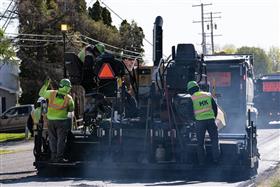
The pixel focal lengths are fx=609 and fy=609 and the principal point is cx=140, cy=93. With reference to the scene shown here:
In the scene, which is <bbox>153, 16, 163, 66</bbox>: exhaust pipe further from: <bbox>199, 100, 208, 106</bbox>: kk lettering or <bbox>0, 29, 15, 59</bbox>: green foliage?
<bbox>0, 29, 15, 59</bbox>: green foliage

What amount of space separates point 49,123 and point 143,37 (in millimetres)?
45067

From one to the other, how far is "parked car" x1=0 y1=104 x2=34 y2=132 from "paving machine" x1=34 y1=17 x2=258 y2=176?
21418 mm

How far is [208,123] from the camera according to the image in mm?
12680

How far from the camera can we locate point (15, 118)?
35.2m

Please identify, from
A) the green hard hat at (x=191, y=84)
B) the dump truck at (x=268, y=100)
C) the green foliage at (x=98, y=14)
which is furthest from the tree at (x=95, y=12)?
the green hard hat at (x=191, y=84)

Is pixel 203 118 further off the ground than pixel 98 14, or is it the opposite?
pixel 98 14

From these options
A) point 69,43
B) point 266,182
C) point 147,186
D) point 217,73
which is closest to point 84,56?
point 147,186

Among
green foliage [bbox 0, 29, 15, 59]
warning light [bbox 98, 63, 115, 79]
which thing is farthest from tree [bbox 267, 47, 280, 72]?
warning light [bbox 98, 63, 115, 79]

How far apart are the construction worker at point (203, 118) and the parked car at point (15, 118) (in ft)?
76.9

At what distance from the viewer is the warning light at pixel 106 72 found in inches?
540

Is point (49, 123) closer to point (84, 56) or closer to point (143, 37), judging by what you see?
point (84, 56)

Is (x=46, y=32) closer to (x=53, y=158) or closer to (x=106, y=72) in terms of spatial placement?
(x=106, y=72)

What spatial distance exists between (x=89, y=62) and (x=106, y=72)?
465mm

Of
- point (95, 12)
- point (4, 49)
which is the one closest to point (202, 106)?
point (4, 49)
